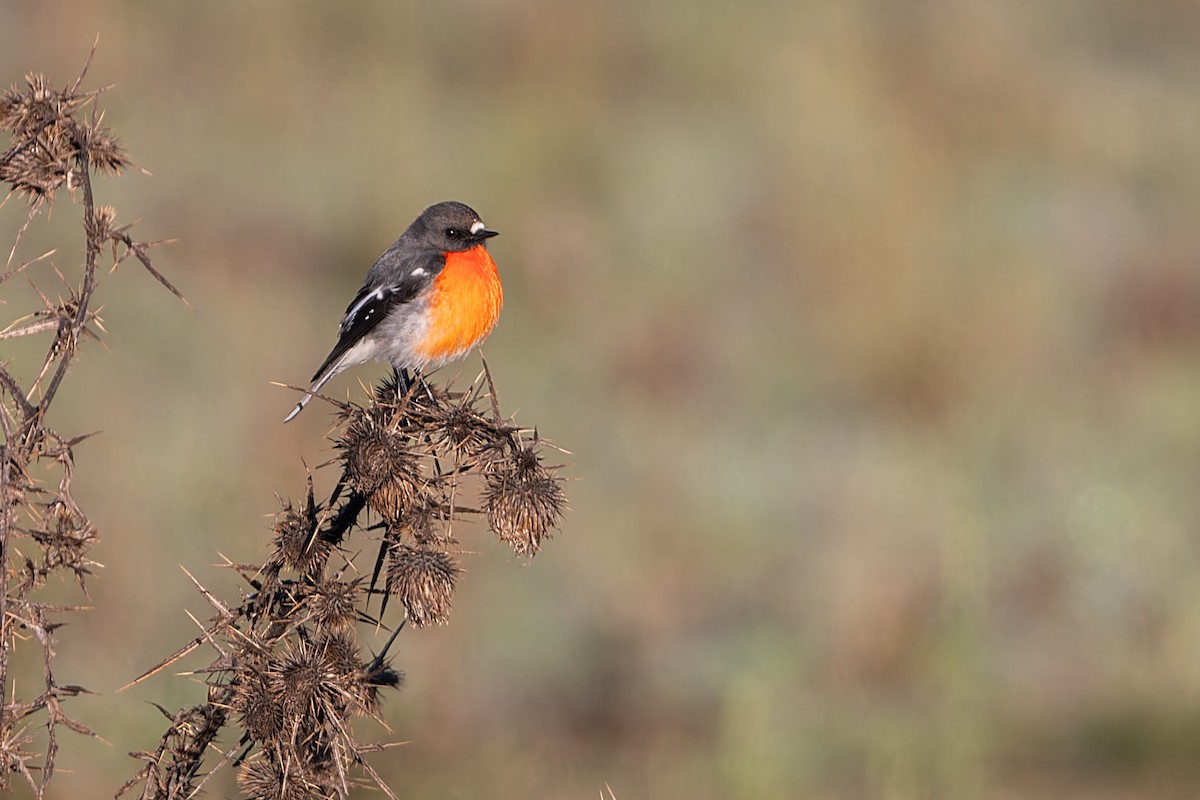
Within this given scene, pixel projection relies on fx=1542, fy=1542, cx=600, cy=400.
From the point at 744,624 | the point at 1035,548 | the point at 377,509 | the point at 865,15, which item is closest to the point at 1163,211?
the point at 865,15

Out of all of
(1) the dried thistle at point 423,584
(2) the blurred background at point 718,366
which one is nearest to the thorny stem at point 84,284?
(1) the dried thistle at point 423,584

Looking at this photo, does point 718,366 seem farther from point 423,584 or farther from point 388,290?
point 423,584

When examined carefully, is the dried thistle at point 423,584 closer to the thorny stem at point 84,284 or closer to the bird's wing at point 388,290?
the thorny stem at point 84,284

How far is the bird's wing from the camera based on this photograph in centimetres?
653

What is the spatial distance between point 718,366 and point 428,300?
576 cm

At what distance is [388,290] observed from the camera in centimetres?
655

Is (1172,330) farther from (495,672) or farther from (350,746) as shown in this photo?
(350,746)

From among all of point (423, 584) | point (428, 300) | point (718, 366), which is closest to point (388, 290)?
point (428, 300)

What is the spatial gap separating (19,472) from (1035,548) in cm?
860

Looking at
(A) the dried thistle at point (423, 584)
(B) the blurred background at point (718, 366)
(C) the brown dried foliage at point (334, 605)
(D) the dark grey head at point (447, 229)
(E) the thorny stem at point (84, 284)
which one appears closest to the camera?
(E) the thorny stem at point (84, 284)

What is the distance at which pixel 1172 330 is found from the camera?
1289 centimetres

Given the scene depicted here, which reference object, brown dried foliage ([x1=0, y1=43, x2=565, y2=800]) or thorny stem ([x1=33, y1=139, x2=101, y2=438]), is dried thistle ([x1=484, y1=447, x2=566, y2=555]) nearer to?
brown dried foliage ([x1=0, y1=43, x2=565, y2=800])

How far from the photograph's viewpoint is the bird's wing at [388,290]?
653 centimetres

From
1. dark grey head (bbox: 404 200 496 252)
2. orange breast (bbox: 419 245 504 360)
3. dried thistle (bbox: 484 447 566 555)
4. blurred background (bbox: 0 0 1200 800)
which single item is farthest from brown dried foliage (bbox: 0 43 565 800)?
blurred background (bbox: 0 0 1200 800)
